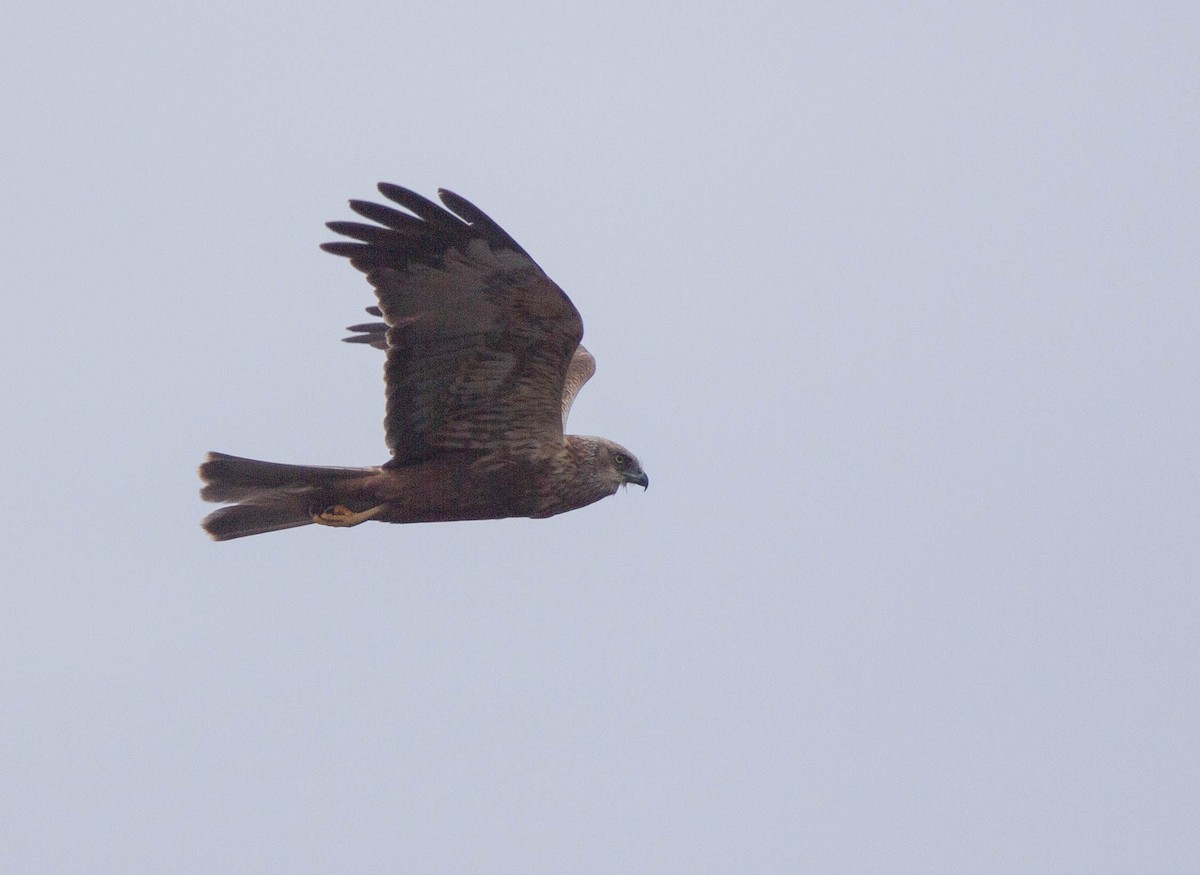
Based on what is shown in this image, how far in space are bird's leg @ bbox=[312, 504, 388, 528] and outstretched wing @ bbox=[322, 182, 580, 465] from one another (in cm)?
34

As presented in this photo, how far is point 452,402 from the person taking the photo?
11453mm

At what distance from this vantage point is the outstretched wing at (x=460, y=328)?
1066 centimetres

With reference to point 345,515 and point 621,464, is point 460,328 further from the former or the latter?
point 621,464

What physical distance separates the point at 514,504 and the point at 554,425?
0.56 m

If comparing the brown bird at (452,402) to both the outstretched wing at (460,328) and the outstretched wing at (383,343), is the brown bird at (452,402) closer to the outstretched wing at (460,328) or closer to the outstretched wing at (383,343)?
the outstretched wing at (460,328)

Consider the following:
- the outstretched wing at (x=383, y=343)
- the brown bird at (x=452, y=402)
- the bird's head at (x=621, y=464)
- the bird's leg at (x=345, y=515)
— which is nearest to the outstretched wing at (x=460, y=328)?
the brown bird at (x=452, y=402)

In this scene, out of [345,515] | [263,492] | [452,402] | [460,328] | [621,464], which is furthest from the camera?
[621,464]

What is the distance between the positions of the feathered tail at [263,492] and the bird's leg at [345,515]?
5cm

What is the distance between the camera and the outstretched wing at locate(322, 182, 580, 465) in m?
10.7

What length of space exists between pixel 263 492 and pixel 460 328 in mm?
1744

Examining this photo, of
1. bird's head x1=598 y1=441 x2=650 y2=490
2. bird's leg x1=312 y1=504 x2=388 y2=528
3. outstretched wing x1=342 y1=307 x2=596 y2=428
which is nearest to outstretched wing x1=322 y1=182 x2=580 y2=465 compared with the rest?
→ bird's leg x1=312 y1=504 x2=388 y2=528

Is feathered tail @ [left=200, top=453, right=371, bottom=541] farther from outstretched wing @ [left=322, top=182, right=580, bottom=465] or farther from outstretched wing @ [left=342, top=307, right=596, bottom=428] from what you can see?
outstretched wing @ [left=342, top=307, right=596, bottom=428]

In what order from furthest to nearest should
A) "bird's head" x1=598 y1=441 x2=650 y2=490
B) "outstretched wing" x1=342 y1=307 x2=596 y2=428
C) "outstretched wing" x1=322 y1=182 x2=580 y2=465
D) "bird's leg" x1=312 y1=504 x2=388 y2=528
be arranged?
"outstretched wing" x1=342 y1=307 x2=596 y2=428 → "bird's head" x1=598 y1=441 x2=650 y2=490 → "bird's leg" x1=312 y1=504 x2=388 y2=528 → "outstretched wing" x1=322 y1=182 x2=580 y2=465

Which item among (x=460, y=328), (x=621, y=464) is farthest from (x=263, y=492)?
(x=621, y=464)
